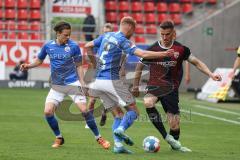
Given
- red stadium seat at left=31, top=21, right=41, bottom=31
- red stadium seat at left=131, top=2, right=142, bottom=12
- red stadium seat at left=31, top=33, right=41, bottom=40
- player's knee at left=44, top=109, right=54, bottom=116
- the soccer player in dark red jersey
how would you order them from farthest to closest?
1. red stadium seat at left=131, top=2, right=142, bottom=12
2. red stadium seat at left=31, top=21, right=41, bottom=31
3. red stadium seat at left=31, top=33, right=41, bottom=40
4. player's knee at left=44, top=109, right=54, bottom=116
5. the soccer player in dark red jersey

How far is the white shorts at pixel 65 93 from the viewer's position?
40.1 feet

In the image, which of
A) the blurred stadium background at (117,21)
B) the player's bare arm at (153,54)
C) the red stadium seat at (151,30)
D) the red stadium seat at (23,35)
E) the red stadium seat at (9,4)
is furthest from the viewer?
the red stadium seat at (151,30)

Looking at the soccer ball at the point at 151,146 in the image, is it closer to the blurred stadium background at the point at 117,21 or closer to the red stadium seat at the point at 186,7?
the blurred stadium background at the point at 117,21

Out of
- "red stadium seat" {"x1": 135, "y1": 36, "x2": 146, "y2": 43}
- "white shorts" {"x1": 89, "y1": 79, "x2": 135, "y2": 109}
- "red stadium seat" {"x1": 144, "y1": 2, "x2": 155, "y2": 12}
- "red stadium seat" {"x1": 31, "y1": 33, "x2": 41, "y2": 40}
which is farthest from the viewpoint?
"red stadium seat" {"x1": 144, "y1": 2, "x2": 155, "y2": 12}

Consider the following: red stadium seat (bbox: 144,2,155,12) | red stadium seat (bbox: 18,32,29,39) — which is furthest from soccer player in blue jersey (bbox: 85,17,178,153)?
red stadium seat (bbox: 144,2,155,12)

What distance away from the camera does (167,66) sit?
12.0 metres

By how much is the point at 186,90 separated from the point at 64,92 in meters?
20.5

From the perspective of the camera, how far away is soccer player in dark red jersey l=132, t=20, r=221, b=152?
11.9 m

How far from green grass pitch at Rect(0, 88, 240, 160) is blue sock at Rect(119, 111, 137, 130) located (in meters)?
0.48

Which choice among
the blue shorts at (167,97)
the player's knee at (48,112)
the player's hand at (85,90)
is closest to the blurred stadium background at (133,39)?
the player's hand at (85,90)

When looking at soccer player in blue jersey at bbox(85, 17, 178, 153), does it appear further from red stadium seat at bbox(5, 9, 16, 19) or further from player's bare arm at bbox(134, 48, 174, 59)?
red stadium seat at bbox(5, 9, 16, 19)

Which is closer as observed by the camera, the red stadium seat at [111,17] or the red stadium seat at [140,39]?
the red stadium seat at [140,39]

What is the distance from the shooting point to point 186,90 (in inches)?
1276

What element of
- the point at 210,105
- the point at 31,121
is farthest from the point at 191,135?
the point at 210,105
